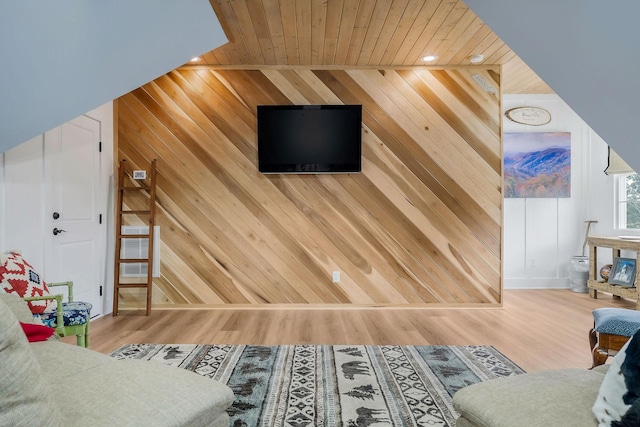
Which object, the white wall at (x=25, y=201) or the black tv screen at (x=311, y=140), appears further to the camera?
the black tv screen at (x=311, y=140)

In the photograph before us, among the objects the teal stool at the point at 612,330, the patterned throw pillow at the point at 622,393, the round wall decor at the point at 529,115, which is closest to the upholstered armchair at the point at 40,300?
→ the patterned throw pillow at the point at 622,393

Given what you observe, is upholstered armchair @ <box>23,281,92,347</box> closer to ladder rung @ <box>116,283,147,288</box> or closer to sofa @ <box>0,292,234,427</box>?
sofa @ <box>0,292,234,427</box>

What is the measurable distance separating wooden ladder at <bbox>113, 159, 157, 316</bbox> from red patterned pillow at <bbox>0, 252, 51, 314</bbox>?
159 centimetres

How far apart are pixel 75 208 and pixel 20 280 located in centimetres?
143

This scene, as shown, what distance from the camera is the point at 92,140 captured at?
13.6 ft

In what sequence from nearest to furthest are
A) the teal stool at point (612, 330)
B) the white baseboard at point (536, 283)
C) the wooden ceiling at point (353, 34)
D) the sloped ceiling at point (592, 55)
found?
the sloped ceiling at point (592, 55), the teal stool at point (612, 330), the wooden ceiling at point (353, 34), the white baseboard at point (536, 283)

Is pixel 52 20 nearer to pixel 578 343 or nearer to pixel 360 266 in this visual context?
pixel 360 266

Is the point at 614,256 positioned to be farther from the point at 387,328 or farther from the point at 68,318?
the point at 68,318

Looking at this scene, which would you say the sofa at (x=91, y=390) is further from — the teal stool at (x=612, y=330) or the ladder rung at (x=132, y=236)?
the ladder rung at (x=132, y=236)

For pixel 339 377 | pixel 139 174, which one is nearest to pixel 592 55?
pixel 339 377

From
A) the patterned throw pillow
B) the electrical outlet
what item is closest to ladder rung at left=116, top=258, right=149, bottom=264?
the electrical outlet

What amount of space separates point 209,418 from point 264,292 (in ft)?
10.3

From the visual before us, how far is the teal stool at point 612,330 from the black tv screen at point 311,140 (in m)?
2.75

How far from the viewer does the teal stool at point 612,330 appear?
2.24 metres
